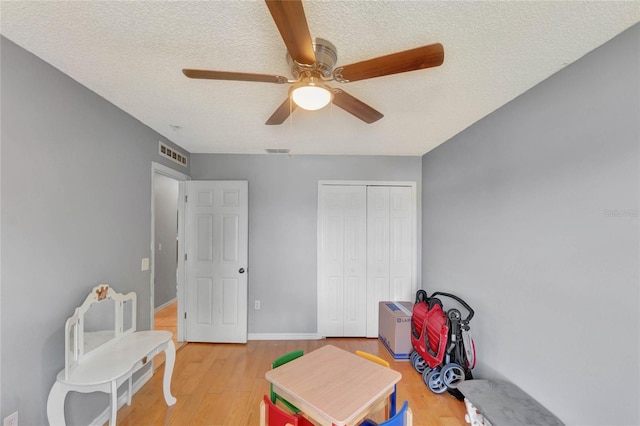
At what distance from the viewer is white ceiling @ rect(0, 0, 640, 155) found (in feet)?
3.62

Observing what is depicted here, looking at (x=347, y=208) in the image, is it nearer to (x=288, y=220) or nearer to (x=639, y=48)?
(x=288, y=220)

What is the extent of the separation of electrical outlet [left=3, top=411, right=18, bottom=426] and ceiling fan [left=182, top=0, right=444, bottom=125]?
202cm

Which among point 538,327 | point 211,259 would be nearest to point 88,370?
point 211,259

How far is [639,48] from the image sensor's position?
1.18 m

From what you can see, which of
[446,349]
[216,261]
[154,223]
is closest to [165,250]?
[216,261]

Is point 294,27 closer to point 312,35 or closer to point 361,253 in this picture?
point 312,35

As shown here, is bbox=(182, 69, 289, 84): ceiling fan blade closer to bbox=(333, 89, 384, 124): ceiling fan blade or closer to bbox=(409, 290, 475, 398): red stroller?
bbox=(333, 89, 384, 124): ceiling fan blade

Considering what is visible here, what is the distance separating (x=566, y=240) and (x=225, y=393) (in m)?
2.89

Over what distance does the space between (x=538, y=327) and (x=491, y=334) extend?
0.49m

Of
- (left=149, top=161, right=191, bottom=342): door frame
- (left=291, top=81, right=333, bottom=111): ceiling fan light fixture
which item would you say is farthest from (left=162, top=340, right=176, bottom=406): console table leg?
(left=291, top=81, right=333, bottom=111): ceiling fan light fixture

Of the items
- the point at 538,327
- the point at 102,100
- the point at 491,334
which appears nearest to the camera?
the point at 538,327

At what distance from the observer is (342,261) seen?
3396mm

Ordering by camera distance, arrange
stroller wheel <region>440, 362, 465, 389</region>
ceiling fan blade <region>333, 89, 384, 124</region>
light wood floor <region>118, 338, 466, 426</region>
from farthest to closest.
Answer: stroller wheel <region>440, 362, 465, 389</region>
light wood floor <region>118, 338, 466, 426</region>
ceiling fan blade <region>333, 89, 384, 124</region>

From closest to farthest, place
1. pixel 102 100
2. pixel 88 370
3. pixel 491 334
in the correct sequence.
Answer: pixel 88 370
pixel 102 100
pixel 491 334
